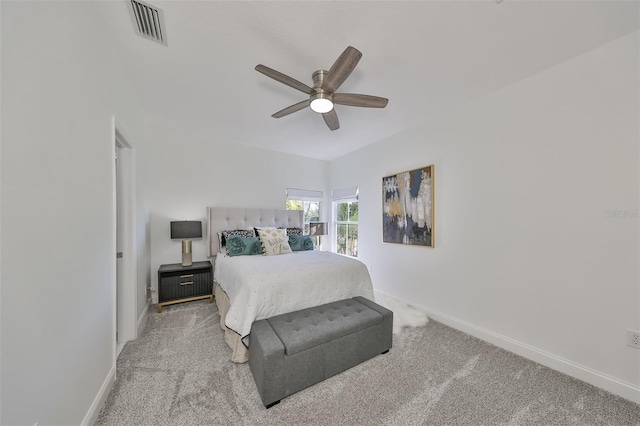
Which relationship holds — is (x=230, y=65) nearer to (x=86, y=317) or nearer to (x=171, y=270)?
(x=86, y=317)

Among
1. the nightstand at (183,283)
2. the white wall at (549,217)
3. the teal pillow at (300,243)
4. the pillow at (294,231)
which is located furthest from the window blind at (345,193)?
the nightstand at (183,283)

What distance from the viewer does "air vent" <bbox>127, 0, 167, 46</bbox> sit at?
146cm

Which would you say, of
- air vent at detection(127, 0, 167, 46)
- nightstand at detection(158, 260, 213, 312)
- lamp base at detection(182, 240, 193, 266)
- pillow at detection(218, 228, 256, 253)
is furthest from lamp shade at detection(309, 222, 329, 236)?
air vent at detection(127, 0, 167, 46)

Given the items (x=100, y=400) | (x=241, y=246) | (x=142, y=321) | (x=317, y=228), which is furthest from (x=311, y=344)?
(x=317, y=228)

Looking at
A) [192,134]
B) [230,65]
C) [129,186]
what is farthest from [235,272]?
[192,134]

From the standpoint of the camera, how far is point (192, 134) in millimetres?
3607

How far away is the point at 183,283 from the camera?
3.14 m

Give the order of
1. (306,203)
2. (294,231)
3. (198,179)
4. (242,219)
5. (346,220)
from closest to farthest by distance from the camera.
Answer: (198,179) < (242,219) < (294,231) < (346,220) < (306,203)

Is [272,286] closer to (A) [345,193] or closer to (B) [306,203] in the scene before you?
(A) [345,193]

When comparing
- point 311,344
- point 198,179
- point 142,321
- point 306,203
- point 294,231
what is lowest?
point 142,321

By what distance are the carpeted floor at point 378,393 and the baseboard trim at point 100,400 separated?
45 mm

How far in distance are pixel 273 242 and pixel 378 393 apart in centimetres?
212

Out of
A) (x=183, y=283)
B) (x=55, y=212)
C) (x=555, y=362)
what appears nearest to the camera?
(x=55, y=212)

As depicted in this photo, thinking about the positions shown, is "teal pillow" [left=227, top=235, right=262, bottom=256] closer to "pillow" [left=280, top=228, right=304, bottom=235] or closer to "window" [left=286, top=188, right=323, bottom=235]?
"pillow" [left=280, top=228, right=304, bottom=235]
